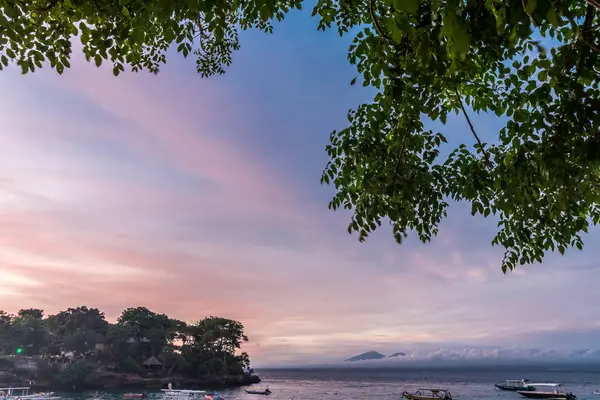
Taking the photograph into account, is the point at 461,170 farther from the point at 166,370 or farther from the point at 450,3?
the point at 166,370

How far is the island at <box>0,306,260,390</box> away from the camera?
53.0 meters

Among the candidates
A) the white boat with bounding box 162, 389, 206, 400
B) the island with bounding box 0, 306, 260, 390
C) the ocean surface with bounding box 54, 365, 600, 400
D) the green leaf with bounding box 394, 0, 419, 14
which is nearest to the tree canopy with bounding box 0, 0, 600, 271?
the green leaf with bounding box 394, 0, 419, 14

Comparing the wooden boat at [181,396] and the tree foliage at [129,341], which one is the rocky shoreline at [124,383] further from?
the wooden boat at [181,396]

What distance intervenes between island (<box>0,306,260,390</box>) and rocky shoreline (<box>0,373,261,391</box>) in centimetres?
11

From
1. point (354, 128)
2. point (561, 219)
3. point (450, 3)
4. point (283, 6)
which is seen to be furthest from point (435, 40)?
point (283, 6)

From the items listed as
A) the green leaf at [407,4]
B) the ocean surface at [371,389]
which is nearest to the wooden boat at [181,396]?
the ocean surface at [371,389]

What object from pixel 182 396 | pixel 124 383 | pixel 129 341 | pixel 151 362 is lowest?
pixel 182 396

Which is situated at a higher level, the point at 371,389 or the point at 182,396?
the point at 182,396

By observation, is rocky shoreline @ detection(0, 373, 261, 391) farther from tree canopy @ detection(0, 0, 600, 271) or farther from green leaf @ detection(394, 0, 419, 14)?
green leaf @ detection(394, 0, 419, 14)

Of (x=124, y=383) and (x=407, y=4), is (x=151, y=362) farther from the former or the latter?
(x=407, y=4)

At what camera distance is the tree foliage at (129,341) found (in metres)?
54.5

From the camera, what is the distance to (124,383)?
2270 inches

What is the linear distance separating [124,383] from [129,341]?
585 cm

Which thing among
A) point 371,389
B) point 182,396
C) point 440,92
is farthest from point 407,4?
point 371,389
